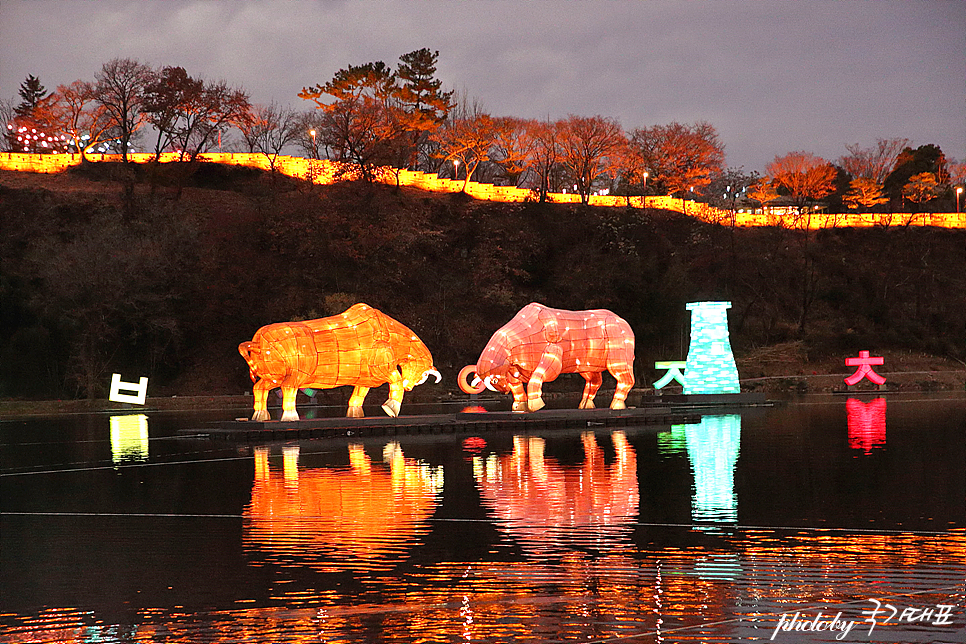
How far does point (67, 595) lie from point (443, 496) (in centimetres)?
550

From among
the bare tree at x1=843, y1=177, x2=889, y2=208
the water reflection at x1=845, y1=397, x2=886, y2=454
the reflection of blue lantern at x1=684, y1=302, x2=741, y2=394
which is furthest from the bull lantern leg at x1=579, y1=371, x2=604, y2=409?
the bare tree at x1=843, y1=177, x2=889, y2=208

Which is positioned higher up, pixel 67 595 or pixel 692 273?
pixel 692 273

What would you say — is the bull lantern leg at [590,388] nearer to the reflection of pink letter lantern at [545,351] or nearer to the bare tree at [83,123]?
the reflection of pink letter lantern at [545,351]

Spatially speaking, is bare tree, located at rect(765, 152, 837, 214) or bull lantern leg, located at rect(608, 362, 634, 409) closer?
bull lantern leg, located at rect(608, 362, 634, 409)

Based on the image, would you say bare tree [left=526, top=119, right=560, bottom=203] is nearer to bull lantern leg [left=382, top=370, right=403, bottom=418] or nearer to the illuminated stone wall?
the illuminated stone wall

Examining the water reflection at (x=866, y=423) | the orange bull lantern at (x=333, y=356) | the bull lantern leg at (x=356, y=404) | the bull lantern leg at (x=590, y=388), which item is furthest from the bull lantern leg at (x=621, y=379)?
the bull lantern leg at (x=356, y=404)

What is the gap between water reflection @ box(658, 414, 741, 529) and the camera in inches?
433

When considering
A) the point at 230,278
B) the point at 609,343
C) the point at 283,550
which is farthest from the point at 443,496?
the point at 230,278

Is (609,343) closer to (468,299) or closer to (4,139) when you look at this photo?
(468,299)

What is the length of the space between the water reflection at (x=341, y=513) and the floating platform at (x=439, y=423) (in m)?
4.57

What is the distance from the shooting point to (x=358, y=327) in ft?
71.4

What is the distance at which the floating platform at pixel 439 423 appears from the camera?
833 inches

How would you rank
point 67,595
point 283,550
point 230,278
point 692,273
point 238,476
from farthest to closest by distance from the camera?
point 692,273
point 230,278
point 238,476
point 283,550
point 67,595

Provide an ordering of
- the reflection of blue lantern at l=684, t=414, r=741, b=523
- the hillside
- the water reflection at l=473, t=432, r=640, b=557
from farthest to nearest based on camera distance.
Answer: the hillside, the reflection of blue lantern at l=684, t=414, r=741, b=523, the water reflection at l=473, t=432, r=640, b=557
